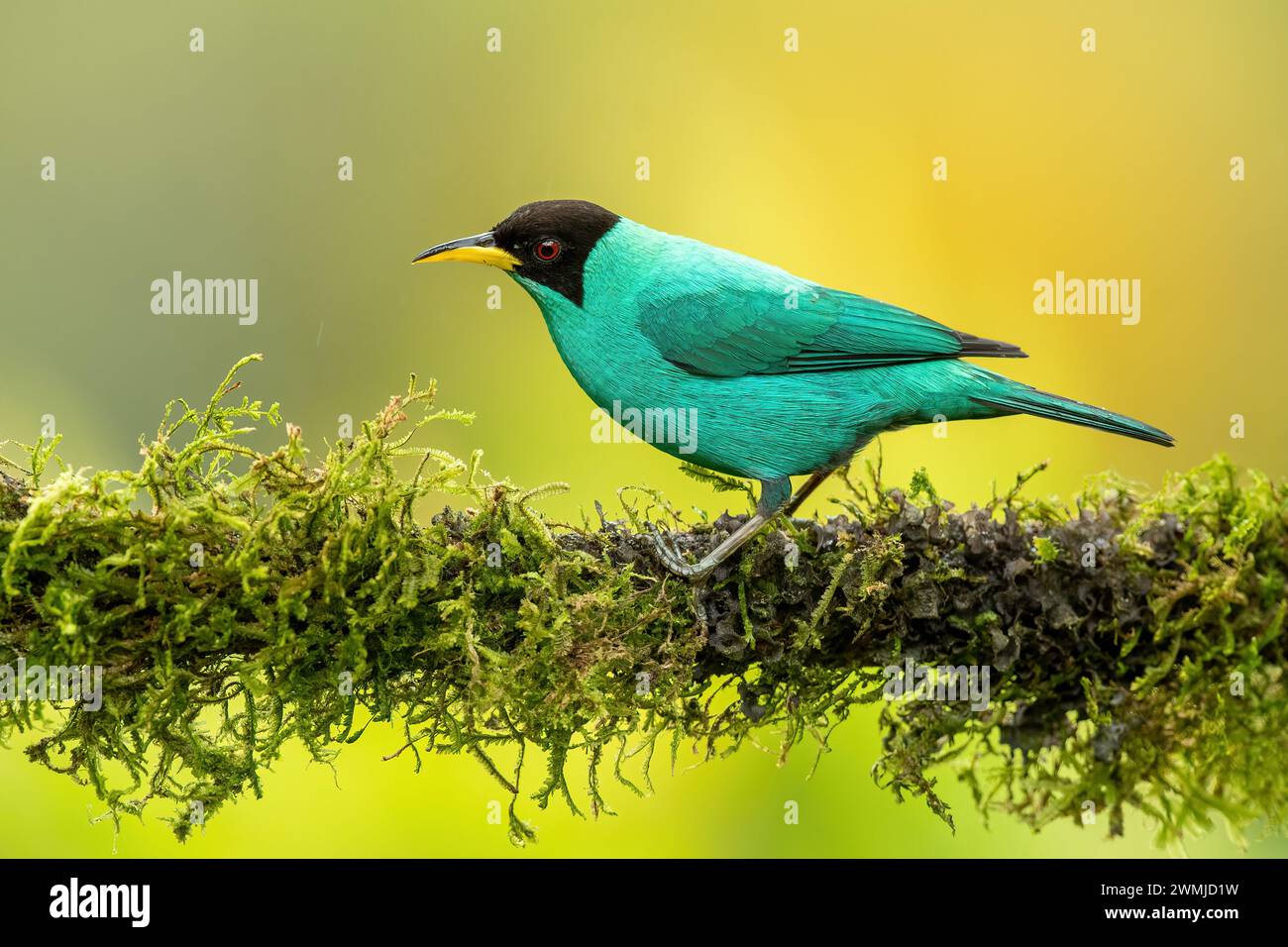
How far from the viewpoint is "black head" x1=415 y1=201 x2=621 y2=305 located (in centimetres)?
462

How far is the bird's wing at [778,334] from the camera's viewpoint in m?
4.48

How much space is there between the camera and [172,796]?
3352mm

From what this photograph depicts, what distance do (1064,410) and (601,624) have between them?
1.95 m

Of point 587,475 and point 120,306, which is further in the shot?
point 120,306

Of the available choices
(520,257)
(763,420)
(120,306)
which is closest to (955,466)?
(763,420)

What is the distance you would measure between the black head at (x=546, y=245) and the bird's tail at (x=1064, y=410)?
59.5 inches

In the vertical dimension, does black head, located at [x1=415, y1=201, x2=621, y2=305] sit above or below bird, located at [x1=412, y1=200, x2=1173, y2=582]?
above

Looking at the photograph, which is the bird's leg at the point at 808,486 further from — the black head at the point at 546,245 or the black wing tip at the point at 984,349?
the black head at the point at 546,245

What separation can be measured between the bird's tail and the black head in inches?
59.5

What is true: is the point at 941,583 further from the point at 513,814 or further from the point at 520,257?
the point at 520,257

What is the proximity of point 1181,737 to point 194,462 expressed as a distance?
283cm

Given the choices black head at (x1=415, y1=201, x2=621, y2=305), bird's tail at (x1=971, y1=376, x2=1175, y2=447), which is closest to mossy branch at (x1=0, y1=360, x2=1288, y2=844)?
bird's tail at (x1=971, y1=376, x2=1175, y2=447)

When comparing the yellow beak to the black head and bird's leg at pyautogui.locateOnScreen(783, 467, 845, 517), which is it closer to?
the black head

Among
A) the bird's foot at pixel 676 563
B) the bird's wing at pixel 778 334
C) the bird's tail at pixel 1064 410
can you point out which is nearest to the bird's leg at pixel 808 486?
the bird's wing at pixel 778 334
